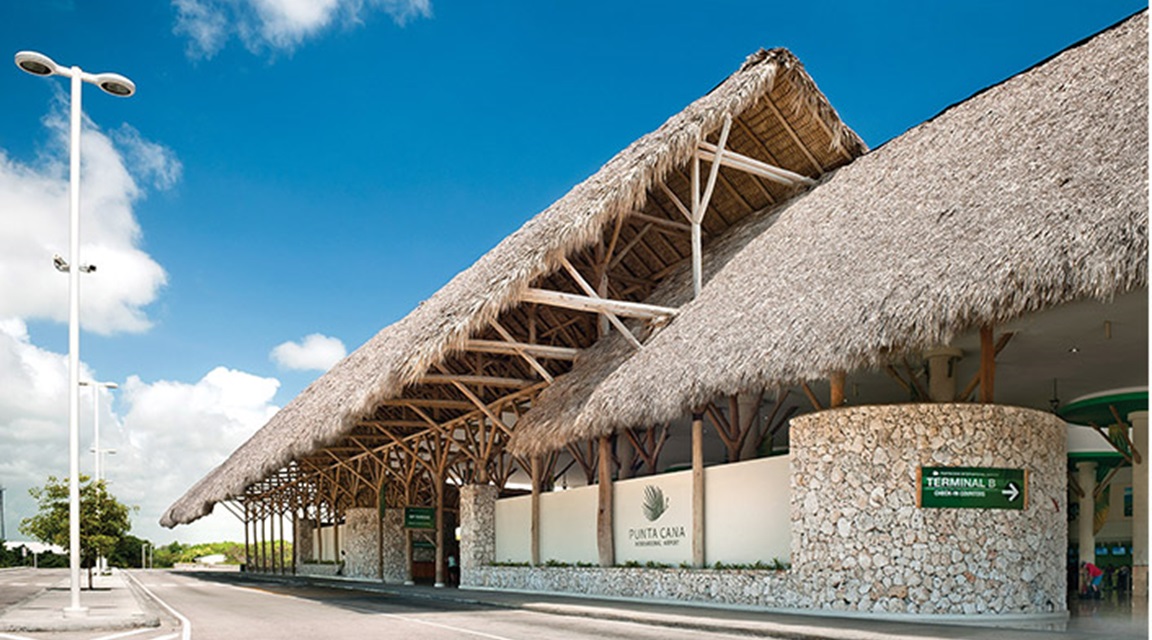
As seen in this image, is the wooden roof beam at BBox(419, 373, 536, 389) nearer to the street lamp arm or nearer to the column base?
the street lamp arm

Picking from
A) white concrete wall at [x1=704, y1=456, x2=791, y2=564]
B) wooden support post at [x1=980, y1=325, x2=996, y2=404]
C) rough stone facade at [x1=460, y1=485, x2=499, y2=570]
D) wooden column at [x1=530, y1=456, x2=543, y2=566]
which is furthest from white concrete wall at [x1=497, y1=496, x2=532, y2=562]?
wooden support post at [x1=980, y1=325, x2=996, y2=404]

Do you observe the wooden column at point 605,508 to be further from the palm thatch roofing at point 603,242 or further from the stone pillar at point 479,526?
the stone pillar at point 479,526

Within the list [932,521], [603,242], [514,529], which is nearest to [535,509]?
[514,529]

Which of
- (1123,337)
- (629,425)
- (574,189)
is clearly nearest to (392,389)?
(629,425)

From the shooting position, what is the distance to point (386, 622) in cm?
1495

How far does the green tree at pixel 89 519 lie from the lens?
28750 mm

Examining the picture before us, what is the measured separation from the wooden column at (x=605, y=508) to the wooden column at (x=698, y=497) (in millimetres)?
2757

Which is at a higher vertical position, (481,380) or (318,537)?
(481,380)

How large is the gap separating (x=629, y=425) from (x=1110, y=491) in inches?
570

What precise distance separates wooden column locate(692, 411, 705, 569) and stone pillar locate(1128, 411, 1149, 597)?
23.6ft

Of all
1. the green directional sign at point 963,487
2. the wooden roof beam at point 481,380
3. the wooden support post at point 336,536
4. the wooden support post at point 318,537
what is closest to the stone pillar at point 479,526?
the wooden roof beam at point 481,380

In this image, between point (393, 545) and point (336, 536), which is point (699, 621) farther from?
point (336, 536)

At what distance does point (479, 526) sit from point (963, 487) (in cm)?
1388

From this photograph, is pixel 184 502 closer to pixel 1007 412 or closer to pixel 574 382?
pixel 574 382
